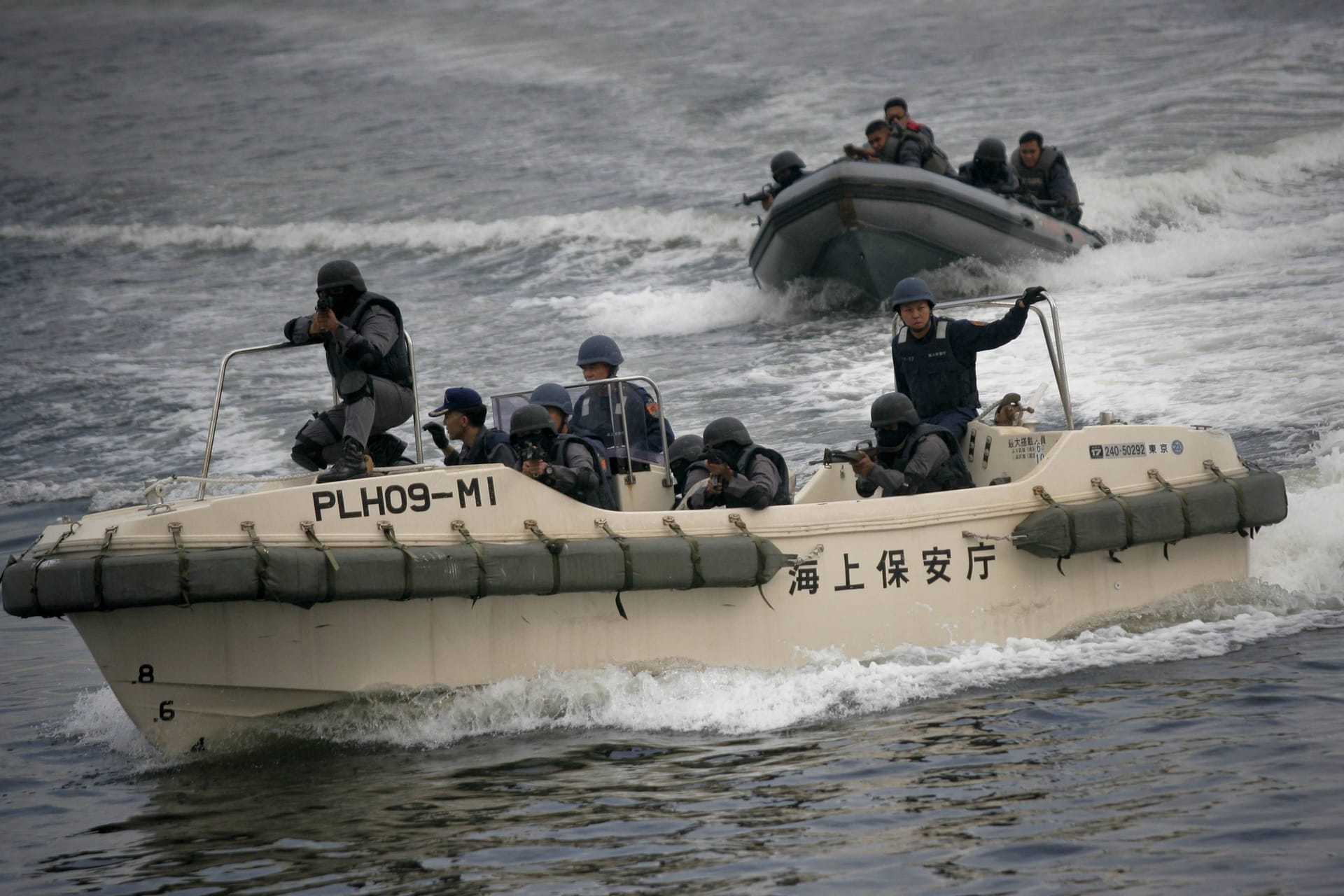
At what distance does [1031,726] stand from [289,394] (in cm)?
1138

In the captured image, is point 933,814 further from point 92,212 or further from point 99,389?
point 92,212

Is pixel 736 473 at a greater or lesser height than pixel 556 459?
lesser

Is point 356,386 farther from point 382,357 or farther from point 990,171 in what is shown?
point 990,171

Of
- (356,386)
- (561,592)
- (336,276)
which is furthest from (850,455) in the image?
(336,276)

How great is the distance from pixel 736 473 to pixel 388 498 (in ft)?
6.19

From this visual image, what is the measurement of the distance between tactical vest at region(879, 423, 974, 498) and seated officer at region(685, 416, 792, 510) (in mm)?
682

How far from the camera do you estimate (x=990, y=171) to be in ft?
58.3

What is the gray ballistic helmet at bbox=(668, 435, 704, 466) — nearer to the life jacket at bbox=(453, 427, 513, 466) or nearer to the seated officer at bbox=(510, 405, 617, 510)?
A: the seated officer at bbox=(510, 405, 617, 510)

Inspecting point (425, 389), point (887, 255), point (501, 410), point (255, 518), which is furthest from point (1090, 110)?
point (255, 518)

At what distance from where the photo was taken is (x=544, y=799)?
6.55 m

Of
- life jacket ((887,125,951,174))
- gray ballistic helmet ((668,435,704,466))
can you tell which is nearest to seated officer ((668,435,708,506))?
gray ballistic helmet ((668,435,704,466))

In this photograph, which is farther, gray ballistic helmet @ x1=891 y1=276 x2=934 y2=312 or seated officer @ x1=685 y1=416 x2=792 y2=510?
gray ballistic helmet @ x1=891 y1=276 x2=934 y2=312

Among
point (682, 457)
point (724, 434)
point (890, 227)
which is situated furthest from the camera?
point (890, 227)

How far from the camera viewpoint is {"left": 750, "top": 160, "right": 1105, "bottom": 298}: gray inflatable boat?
17250 mm
